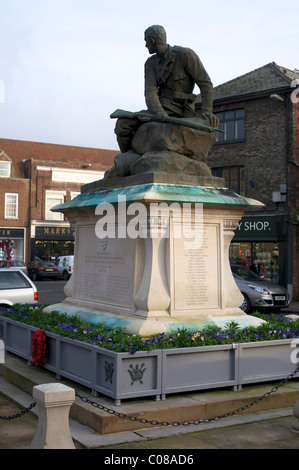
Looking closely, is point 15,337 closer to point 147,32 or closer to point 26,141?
point 147,32

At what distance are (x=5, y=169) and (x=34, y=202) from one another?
3.81 meters

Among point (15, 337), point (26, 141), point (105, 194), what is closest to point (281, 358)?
point (105, 194)

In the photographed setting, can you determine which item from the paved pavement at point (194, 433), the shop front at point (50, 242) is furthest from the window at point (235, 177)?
the shop front at point (50, 242)

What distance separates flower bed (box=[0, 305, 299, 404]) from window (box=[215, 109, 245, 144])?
19.6 meters

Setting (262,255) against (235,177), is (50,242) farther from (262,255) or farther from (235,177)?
(262,255)

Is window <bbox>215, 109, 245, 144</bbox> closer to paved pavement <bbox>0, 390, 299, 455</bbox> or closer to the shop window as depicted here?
the shop window

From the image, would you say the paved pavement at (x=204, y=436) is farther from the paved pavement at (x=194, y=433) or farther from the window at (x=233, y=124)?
the window at (x=233, y=124)

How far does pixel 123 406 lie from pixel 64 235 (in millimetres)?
42787

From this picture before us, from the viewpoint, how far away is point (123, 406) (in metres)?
5.89

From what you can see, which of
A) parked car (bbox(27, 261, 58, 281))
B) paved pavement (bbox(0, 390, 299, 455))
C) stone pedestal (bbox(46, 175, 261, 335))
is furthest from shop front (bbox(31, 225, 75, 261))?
paved pavement (bbox(0, 390, 299, 455))

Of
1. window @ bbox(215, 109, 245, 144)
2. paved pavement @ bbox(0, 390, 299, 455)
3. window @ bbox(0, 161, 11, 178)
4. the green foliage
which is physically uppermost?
window @ bbox(0, 161, 11, 178)

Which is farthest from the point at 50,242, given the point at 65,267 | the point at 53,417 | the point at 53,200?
the point at 53,417

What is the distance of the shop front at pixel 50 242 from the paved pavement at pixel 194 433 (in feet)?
136

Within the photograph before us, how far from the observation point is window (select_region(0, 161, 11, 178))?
156 feet
